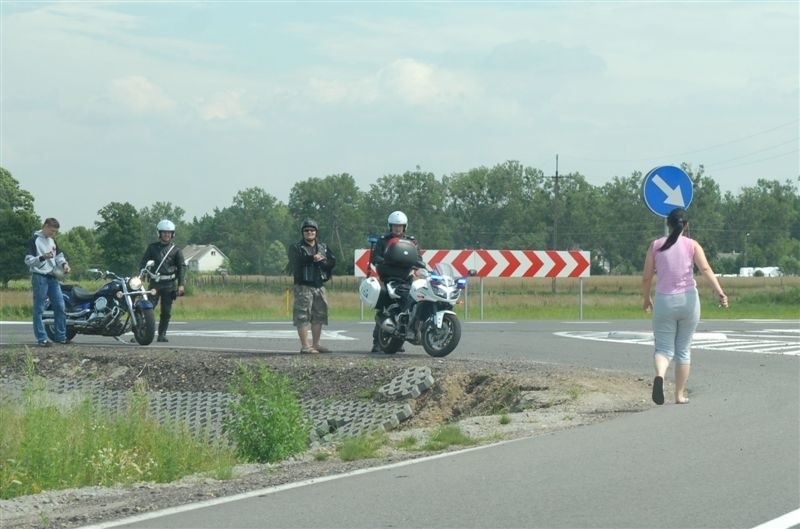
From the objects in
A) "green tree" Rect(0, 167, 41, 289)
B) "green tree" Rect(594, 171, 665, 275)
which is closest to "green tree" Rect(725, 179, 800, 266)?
"green tree" Rect(594, 171, 665, 275)

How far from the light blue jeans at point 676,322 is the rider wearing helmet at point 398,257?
5.27 m

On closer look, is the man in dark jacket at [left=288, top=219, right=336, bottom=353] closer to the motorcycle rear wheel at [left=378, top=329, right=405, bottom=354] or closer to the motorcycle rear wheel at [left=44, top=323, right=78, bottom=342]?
the motorcycle rear wheel at [left=378, top=329, right=405, bottom=354]

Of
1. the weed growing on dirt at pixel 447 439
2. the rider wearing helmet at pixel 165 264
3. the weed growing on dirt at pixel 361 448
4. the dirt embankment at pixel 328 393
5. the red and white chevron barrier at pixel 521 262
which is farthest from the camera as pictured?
the red and white chevron barrier at pixel 521 262

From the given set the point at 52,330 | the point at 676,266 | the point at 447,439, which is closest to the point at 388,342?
the point at 52,330

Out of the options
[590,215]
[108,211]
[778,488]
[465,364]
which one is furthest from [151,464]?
[590,215]

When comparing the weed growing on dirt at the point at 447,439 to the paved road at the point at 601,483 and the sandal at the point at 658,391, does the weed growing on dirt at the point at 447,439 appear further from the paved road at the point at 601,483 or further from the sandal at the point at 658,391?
the sandal at the point at 658,391

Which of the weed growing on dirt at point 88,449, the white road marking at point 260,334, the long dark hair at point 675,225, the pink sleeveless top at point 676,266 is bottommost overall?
the weed growing on dirt at point 88,449

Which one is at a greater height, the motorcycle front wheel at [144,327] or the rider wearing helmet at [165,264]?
the rider wearing helmet at [165,264]

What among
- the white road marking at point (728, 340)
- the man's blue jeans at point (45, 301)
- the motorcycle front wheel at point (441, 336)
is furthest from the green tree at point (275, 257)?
the motorcycle front wheel at point (441, 336)

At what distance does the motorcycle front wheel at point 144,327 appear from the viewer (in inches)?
768

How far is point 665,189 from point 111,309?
28.5ft

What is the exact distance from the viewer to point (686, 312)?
40.3 feet

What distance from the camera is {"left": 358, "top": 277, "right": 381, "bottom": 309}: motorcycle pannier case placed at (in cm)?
1739

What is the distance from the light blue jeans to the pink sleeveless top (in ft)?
0.22
